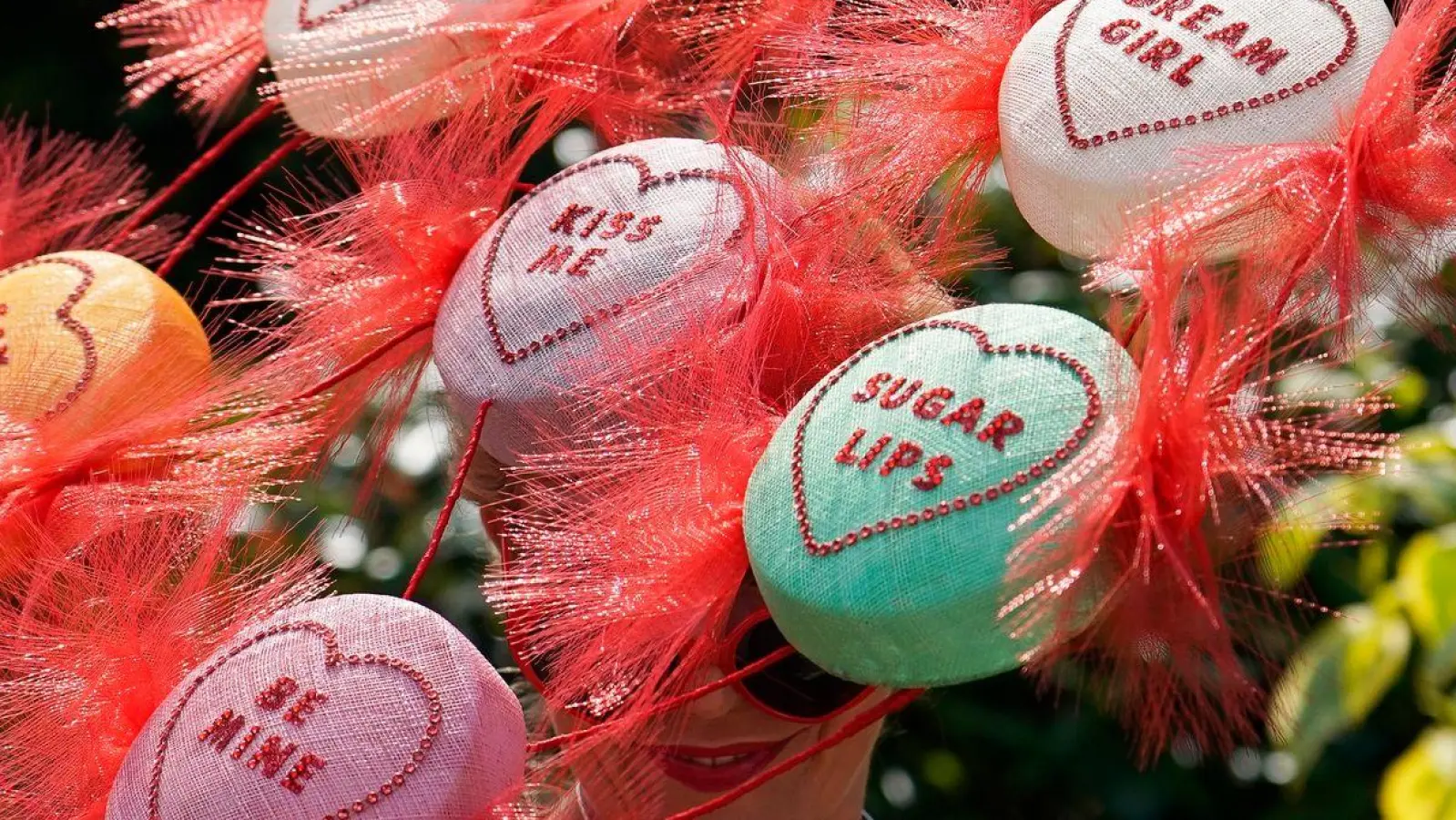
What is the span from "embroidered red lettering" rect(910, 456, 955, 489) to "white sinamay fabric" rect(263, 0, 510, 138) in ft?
1.06

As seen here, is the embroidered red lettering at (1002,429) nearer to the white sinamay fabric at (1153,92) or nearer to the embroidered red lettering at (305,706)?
the white sinamay fabric at (1153,92)

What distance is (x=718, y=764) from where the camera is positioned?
771 millimetres

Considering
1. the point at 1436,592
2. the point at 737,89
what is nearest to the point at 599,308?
the point at 737,89

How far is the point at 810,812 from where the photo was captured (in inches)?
31.2

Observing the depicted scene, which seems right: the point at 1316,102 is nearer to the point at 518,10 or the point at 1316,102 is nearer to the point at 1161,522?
the point at 1161,522

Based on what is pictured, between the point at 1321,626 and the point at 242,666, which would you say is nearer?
the point at 242,666

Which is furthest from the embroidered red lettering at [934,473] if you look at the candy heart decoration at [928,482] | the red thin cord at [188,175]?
the red thin cord at [188,175]

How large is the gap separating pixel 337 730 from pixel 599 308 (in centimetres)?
19


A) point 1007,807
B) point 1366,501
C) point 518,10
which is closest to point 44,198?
point 518,10

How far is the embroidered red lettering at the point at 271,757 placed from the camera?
1.93 ft

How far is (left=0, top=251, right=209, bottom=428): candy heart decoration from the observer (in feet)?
2.36

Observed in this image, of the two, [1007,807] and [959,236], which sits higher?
[959,236]

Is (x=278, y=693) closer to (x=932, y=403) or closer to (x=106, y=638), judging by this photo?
(x=106, y=638)

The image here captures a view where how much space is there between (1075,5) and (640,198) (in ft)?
0.61
